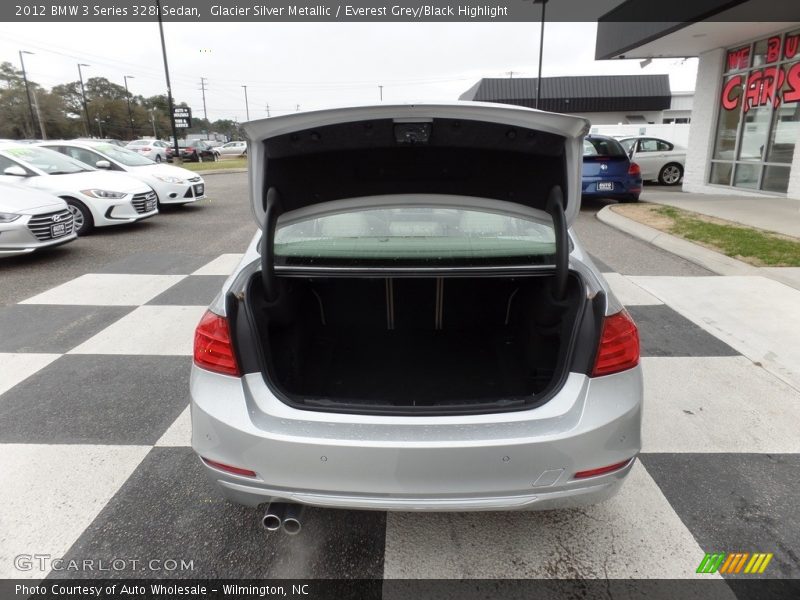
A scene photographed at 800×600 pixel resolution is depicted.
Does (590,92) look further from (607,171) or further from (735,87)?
(607,171)

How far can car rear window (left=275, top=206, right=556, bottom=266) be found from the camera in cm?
213

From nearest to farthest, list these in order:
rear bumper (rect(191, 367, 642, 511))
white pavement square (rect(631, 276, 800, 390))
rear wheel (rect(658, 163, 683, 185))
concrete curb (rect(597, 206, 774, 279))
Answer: rear bumper (rect(191, 367, 642, 511)), white pavement square (rect(631, 276, 800, 390)), concrete curb (rect(597, 206, 774, 279)), rear wheel (rect(658, 163, 683, 185))

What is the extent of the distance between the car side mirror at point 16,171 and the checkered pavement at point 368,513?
17.1 feet

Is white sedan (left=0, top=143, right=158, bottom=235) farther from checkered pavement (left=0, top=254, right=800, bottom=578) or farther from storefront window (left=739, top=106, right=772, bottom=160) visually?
storefront window (left=739, top=106, right=772, bottom=160)

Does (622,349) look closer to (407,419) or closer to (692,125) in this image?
(407,419)

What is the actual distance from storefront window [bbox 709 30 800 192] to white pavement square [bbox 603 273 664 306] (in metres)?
8.46

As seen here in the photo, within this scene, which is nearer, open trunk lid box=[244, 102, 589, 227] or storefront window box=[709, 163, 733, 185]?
open trunk lid box=[244, 102, 589, 227]

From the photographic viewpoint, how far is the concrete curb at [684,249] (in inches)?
232

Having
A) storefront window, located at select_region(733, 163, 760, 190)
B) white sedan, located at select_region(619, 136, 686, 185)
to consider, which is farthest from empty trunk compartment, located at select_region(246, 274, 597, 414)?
white sedan, located at select_region(619, 136, 686, 185)

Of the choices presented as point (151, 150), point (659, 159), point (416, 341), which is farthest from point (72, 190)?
point (151, 150)

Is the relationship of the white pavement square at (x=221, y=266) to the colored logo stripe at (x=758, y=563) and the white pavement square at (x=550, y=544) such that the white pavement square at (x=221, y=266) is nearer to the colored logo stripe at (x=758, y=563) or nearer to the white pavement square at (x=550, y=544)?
the white pavement square at (x=550, y=544)

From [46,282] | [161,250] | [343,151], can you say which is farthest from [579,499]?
[161,250]

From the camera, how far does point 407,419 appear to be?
1.67 m
